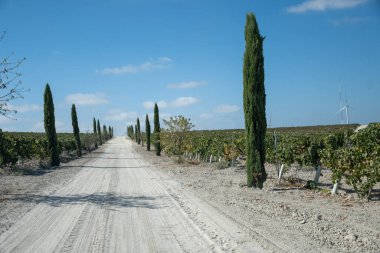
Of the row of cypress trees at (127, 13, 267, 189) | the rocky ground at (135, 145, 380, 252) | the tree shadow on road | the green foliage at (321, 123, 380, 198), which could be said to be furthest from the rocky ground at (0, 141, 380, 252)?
the row of cypress trees at (127, 13, 267, 189)

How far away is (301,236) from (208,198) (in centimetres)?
520

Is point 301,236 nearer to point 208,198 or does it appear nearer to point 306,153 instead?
point 208,198

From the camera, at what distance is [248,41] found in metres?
15.1

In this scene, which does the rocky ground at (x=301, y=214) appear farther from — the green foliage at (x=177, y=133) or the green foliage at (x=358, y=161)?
the green foliage at (x=177, y=133)

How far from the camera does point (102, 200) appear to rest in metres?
12.3

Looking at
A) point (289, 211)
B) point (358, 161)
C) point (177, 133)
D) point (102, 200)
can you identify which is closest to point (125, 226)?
point (102, 200)

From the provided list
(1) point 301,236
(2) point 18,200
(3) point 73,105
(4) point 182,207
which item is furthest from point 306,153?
(3) point 73,105

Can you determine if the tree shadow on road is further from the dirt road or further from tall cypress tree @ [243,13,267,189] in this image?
tall cypress tree @ [243,13,267,189]

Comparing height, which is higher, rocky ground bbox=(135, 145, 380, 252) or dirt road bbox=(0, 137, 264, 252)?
dirt road bbox=(0, 137, 264, 252)

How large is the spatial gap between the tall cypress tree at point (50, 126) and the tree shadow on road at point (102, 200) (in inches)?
634

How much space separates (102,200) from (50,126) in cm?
1944

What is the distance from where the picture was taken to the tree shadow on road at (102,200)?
11406 millimetres

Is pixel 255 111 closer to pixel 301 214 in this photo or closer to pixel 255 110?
pixel 255 110

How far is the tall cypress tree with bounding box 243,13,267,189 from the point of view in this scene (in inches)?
581
